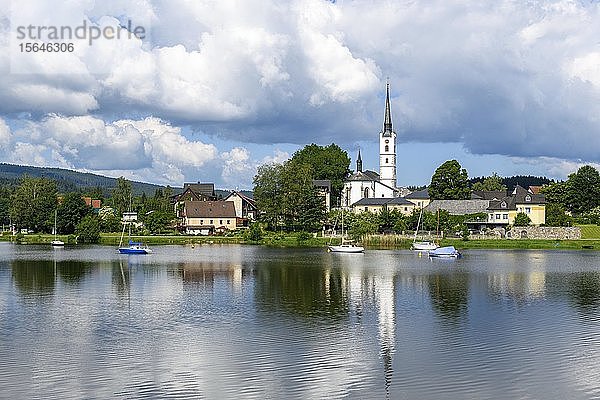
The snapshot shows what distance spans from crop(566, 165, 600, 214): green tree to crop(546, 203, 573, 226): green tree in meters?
12.1

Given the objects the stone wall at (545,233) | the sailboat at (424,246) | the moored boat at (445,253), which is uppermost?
the stone wall at (545,233)

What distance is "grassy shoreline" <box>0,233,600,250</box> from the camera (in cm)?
8394

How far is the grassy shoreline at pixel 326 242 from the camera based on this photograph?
83938mm

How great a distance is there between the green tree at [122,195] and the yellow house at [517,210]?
206ft

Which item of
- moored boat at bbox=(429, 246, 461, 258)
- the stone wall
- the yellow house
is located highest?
the yellow house

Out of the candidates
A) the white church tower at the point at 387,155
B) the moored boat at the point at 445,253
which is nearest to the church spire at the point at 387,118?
the white church tower at the point at 387,155

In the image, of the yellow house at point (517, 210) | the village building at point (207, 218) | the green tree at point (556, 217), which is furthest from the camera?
the village building at point (207, 218)

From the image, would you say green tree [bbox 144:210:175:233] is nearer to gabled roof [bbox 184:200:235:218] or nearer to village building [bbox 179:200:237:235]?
village building [bbox 179:200:237:235]

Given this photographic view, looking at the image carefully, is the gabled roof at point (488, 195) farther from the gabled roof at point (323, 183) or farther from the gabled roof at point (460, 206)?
the gabled roof at point (323, 183)

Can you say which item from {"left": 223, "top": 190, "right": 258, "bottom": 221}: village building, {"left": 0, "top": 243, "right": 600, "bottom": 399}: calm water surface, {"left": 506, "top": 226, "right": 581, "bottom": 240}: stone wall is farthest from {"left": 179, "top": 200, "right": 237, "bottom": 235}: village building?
{"left": 0, "top": 243, "right": 600, "bottom": 399}: calm water surface

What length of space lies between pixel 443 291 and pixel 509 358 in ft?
57.3

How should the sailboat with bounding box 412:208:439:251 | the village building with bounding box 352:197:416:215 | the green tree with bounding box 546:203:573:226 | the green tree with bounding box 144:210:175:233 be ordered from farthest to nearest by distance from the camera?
the village building with bounding box 352:197:416:215, the green tree with bounding box 144:210:175:233, the green tree with bounding box 546:203:573:226, the sailboat with bounding box 412:208:439:251

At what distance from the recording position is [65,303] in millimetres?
33562

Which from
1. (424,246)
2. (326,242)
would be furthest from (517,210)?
(326,242)
